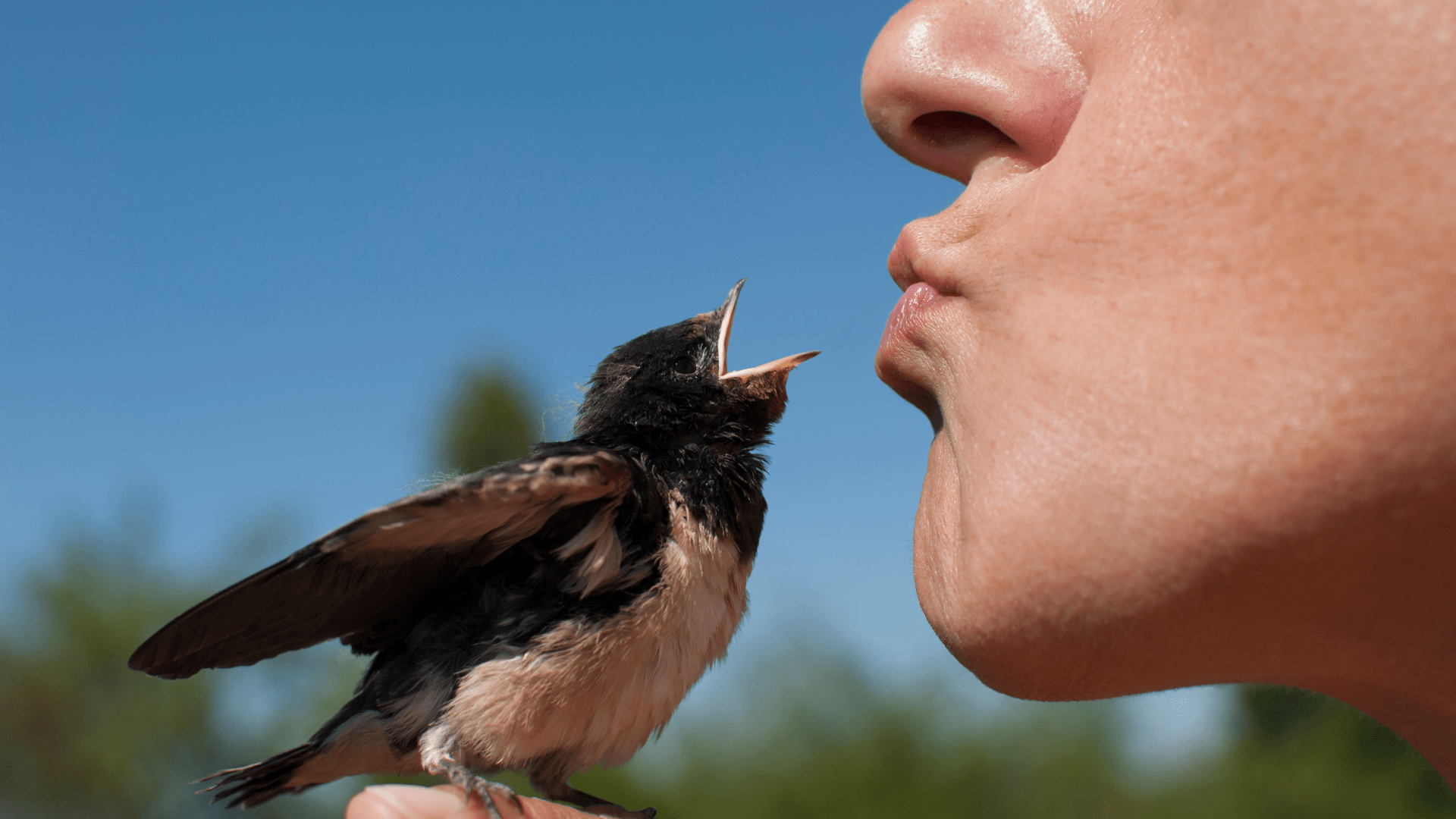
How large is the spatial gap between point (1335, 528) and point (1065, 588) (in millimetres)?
356

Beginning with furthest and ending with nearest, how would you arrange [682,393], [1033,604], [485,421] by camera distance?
[485,421]
[682,393]
[1033,604]

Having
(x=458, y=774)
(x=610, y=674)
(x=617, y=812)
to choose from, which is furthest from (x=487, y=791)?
(x=617, y=812)

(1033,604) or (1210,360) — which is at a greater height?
(1210,360)

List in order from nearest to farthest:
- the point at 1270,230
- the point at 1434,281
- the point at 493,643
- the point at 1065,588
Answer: the point at 1434,281, the point at 1270,230, the point at 1065,588, the point at 493,643

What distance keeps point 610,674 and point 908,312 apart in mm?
1197

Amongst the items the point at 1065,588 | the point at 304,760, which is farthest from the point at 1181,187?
the point at 304,760

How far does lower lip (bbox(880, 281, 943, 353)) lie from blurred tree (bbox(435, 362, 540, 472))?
26.5m

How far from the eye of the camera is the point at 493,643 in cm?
234

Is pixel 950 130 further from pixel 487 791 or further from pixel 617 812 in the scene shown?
pixel 617 812

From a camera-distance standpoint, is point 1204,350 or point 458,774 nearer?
point 1204,350

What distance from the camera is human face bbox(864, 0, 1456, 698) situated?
1082 mm

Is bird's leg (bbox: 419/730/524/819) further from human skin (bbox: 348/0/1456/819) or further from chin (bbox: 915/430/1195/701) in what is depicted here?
chin (bbox: 915/430/1195/701)

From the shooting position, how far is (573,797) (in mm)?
2588

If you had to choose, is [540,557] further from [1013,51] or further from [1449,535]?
[1449,535]
